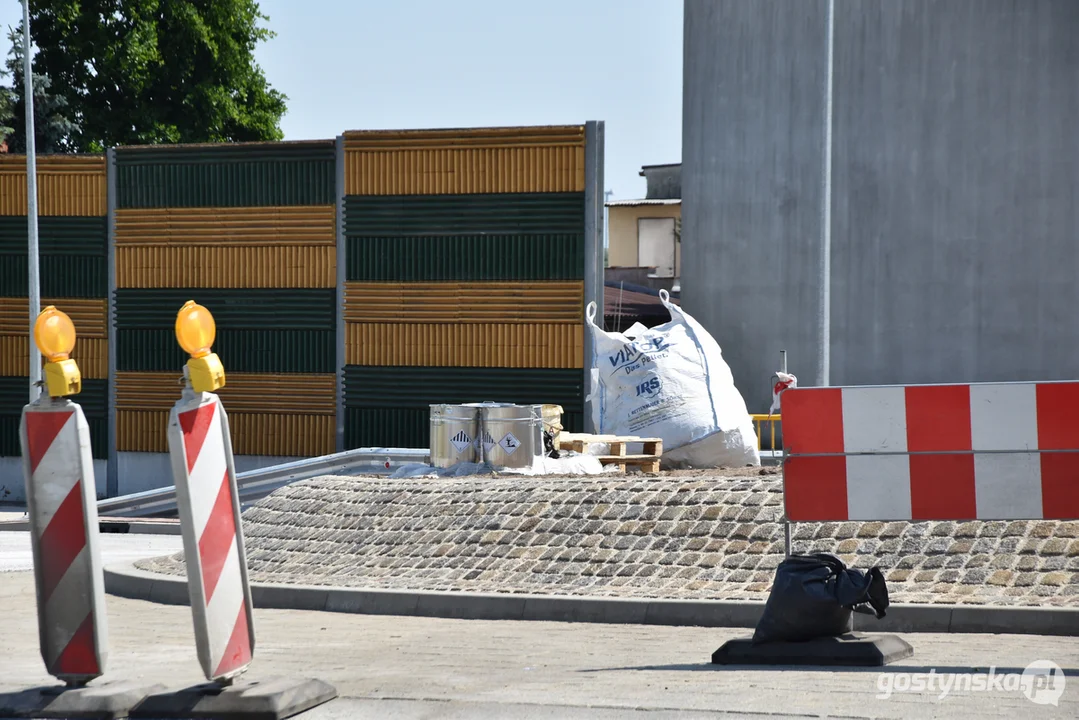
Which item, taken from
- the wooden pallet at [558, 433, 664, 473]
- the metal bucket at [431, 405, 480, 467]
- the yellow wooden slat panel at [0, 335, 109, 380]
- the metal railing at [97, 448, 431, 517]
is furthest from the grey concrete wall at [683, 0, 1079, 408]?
the metal bucket at [431, 405, 480, 467]

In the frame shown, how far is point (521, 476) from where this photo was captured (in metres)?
13.3

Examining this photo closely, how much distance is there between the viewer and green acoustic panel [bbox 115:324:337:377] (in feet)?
89.5

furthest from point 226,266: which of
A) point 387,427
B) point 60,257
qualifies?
point 387,427

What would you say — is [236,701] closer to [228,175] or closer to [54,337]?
[54,337]

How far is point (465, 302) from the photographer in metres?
26.4

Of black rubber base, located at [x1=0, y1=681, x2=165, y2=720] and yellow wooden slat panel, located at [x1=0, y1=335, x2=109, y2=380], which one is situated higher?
yellow wooden slat panel, located at [x1=0, y1=335, x2=109, y2=380]

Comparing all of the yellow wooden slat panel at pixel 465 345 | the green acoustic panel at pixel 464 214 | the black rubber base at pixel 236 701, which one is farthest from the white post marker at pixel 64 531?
the green acoustic panel at pixel 464 214

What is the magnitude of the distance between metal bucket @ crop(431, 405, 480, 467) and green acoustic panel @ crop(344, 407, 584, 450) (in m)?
12.4

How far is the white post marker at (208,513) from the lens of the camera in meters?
5.49

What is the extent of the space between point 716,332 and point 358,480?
14.8 metres

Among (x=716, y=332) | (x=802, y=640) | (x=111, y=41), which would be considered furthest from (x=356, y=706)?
(x=111, y=41)

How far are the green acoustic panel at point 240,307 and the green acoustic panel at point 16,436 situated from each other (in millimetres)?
2129

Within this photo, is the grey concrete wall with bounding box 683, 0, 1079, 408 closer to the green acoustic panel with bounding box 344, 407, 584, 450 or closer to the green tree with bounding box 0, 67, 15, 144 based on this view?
the green acoustic panel with bounding box 344, 407, 584, 450

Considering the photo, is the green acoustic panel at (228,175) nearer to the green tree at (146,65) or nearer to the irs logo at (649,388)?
the irs logo at (649,388)
